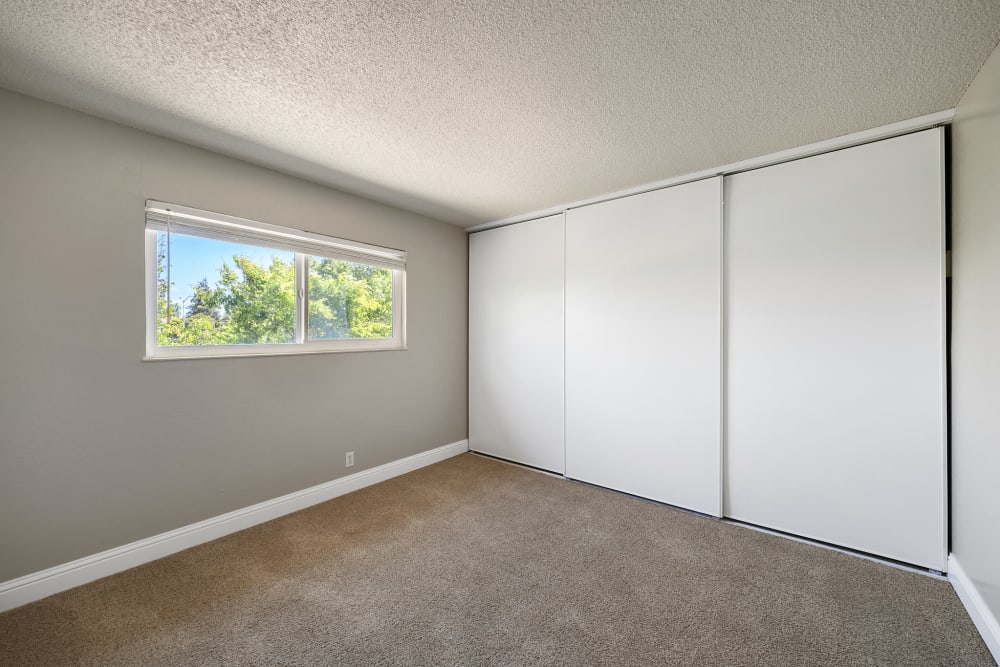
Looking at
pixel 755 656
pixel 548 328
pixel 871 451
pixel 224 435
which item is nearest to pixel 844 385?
pixel 871 451

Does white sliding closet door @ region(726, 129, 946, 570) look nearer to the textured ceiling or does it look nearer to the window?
the textured ceiling

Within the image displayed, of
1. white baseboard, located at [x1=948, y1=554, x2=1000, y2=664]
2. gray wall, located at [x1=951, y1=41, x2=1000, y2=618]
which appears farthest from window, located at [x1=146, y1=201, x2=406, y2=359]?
white baseboard, located at [x1=948, y1=554, x2=1000, y2=664]

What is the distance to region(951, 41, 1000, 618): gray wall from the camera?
5.21ft

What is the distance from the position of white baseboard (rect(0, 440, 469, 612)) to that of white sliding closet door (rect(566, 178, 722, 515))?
1.86 m

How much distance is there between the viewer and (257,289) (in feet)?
9.04

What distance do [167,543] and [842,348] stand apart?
4.00m

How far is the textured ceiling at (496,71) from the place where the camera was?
4.66 ft

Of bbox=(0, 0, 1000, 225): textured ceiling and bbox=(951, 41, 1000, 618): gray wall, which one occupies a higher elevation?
bbox=(0, 0, 1000, 225): textured ceiling

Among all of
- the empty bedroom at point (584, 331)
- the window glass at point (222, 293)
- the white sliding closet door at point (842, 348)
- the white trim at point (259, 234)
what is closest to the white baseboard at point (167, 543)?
the empty bedroom at point (584, 331)

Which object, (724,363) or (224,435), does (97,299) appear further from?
(724,363)

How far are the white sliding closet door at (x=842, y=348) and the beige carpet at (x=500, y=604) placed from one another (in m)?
0.29

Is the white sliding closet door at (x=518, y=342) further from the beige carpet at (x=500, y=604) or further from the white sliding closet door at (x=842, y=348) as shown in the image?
the white sliding closet door at (x=842, y=348)

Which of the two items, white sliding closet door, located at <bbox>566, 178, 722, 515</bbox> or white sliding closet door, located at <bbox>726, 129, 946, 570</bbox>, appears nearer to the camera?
white sliding closet door, located at <bbox>726, 129, 946, 570</bbox>

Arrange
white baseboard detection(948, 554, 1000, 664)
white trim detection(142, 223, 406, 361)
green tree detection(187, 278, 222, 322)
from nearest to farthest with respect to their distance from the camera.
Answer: white baseboard detection(948, 554, 1000, 664)
white trim detection(142, 223, 406, 361)
green tree detection(187, 278, 222, 322)
